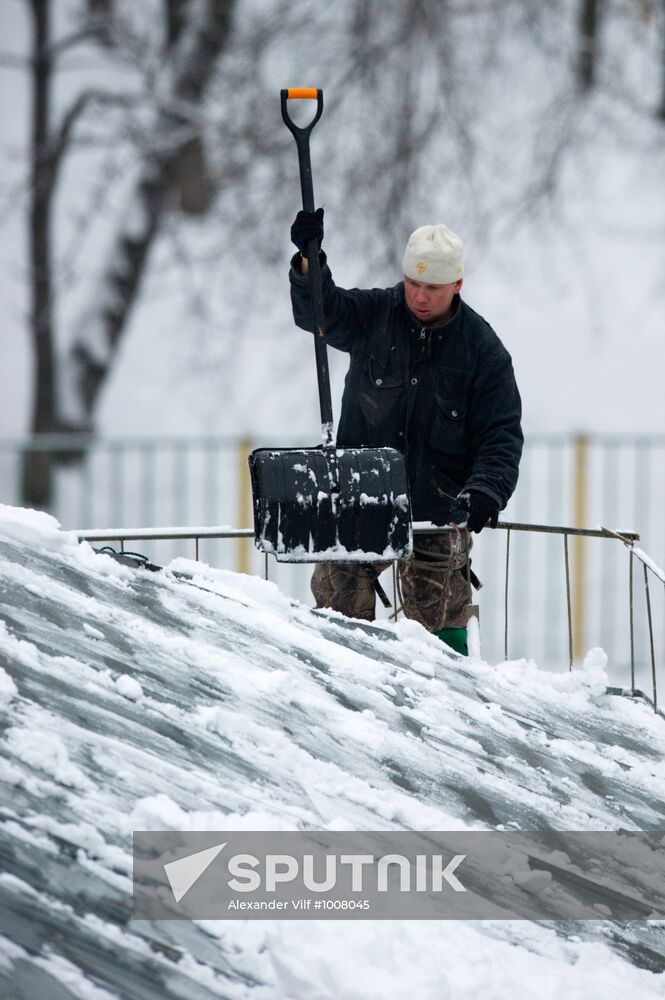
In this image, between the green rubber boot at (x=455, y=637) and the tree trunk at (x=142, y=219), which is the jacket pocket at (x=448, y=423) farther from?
the tree trunk at (x=142, y=219)

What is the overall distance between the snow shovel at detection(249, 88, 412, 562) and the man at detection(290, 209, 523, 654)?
0.75ft

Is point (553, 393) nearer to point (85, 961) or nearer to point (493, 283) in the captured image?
point (493, 283)

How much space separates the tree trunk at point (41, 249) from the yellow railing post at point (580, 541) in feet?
11.0

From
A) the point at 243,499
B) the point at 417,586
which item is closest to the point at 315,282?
the point at 417,586

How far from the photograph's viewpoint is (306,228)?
2814 millimetres

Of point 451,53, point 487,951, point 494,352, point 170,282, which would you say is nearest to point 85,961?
point 487,951

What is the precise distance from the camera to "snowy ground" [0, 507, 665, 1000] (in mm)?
1655

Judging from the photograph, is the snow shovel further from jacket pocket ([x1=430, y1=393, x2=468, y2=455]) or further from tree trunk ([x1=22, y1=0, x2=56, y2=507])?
tree trunk ([x1=22, y1=0, x2=56, y2=507])

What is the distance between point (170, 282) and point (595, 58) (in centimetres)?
289

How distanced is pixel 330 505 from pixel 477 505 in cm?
34

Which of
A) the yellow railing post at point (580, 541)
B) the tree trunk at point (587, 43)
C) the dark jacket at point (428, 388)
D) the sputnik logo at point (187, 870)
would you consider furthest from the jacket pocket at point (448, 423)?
the tree trunk at point (587, 43)

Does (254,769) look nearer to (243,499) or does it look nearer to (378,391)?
(378,391)

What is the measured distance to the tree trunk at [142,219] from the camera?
7438 millimetres

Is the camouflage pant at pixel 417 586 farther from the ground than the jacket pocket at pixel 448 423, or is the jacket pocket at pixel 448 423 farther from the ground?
the jacket pocket at pixel 448 423
